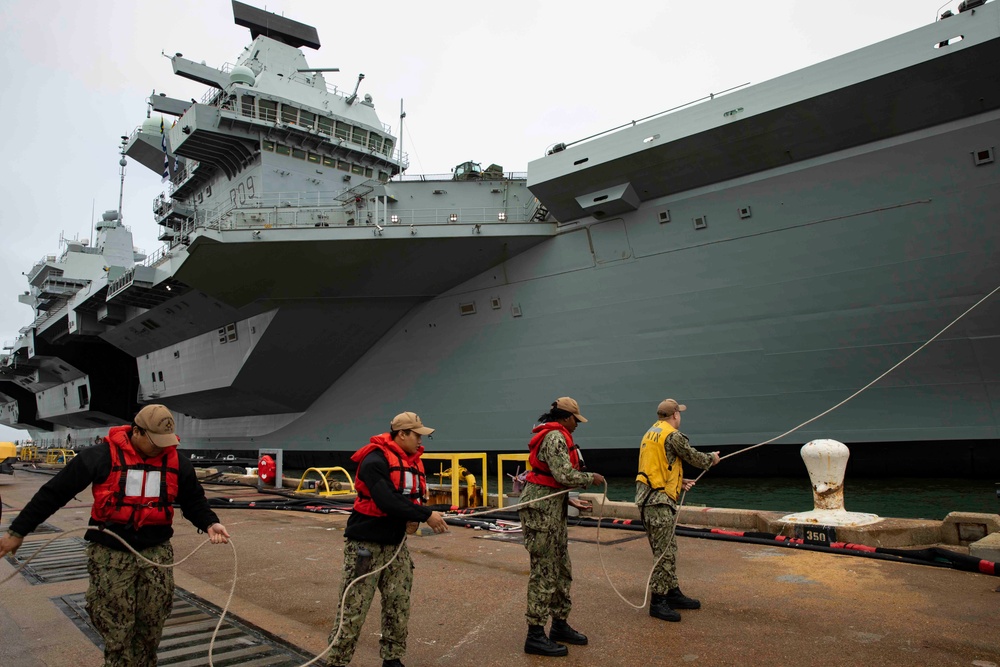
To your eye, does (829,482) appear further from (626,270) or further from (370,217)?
(370,217)

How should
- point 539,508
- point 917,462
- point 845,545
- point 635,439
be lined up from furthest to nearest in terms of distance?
point 635,439
point 917,462
point 845,545
point 539,508

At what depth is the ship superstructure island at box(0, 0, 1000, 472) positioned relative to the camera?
998 cm

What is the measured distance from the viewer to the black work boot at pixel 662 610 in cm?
374

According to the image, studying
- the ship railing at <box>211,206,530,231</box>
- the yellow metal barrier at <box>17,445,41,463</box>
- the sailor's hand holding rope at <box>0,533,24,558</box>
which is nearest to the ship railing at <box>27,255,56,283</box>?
the yellow metal barrier at <box>17,445,41,463</box>

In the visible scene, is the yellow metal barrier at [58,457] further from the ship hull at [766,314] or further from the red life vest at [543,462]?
the red life vest at [543,462]

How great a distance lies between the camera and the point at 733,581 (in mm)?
4617

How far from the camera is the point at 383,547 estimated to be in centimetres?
295

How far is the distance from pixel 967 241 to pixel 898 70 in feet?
9.55

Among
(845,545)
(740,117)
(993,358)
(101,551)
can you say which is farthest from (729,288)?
(101,551)

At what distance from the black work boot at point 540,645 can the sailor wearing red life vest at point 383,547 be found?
2.37 ft

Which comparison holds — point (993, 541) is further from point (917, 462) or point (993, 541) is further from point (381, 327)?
point (381, 327)

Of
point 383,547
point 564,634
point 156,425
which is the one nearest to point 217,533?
point 156,425

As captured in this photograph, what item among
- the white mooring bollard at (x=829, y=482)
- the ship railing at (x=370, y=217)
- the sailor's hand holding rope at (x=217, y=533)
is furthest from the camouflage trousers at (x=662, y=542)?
the ship railing at (x=370, y=217)

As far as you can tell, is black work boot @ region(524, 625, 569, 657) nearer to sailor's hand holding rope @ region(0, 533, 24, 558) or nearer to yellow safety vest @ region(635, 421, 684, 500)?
yellow safety vest @ region(635, 421, 684, 500)
